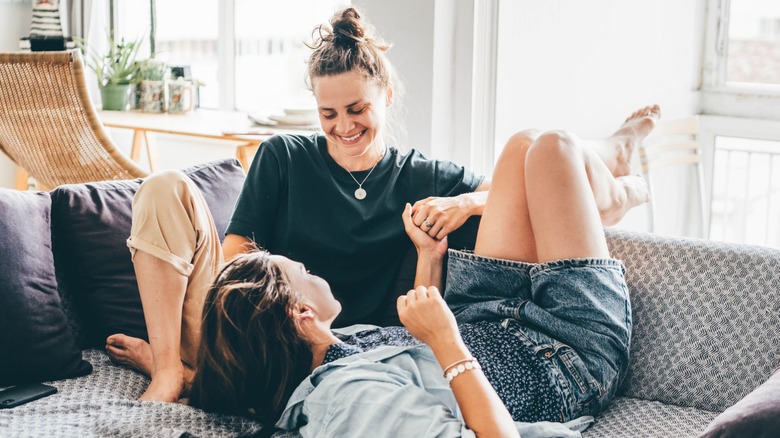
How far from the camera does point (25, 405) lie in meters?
1.72

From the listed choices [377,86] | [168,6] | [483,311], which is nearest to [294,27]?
[168,6]

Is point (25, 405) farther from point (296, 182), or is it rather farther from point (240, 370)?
point (296, 182)

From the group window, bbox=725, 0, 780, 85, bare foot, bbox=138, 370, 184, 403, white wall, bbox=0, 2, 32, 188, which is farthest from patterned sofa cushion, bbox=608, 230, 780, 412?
white wall, bbox=0, 2, 32, 188

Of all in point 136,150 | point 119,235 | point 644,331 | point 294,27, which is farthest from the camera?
point 294,27

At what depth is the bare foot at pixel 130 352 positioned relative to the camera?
192 cm

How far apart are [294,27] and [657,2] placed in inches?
70.1

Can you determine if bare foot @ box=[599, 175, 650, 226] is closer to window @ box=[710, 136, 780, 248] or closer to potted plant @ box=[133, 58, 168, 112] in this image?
window @ box=[710, 136, 780, 248]

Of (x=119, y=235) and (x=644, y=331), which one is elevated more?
(x=119, y=235)

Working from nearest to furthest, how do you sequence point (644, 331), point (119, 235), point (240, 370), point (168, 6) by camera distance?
point (240, 370) → point (644, 331) → point (119, 235) → point (168, 6)

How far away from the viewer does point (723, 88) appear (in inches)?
145

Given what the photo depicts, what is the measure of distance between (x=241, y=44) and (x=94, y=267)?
110 inches

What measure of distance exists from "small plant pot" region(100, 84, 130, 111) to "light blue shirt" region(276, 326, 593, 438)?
9.42 ft

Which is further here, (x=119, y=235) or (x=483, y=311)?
(x=119, y=235)

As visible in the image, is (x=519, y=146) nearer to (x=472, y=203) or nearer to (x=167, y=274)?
(x=472, y=203)
